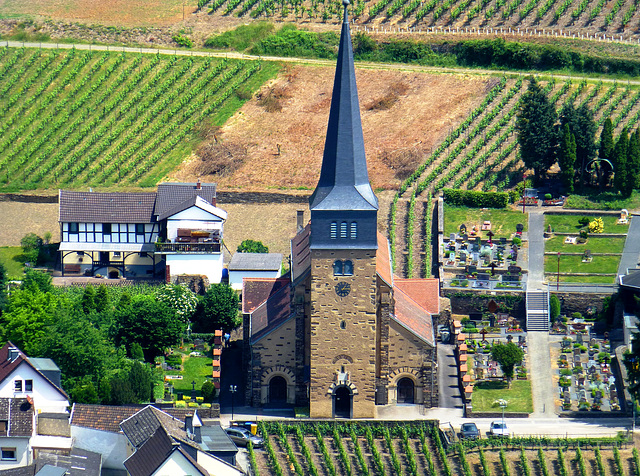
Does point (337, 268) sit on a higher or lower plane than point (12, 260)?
lower

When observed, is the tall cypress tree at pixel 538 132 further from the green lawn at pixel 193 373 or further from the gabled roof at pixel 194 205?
the green lawn at pixel 193 373

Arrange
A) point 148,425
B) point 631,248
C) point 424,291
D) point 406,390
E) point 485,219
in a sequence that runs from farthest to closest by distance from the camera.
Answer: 1. point 485,219
2. point 631,248
3. point 424,291
4. point 406,390
5. point 148,425

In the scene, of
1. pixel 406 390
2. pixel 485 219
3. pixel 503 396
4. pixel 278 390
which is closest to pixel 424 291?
pixel 406 390

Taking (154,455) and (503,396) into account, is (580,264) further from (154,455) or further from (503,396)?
(154,455)

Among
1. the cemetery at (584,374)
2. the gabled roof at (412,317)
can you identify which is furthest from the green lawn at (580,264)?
the gabled roof at (412,317)

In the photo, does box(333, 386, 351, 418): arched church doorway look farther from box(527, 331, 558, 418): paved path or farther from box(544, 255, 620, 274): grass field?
box(544, 255, 620, 274): grass field

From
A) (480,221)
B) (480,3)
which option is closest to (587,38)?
(480,3)

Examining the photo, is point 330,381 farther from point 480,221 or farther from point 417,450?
point 480,221
